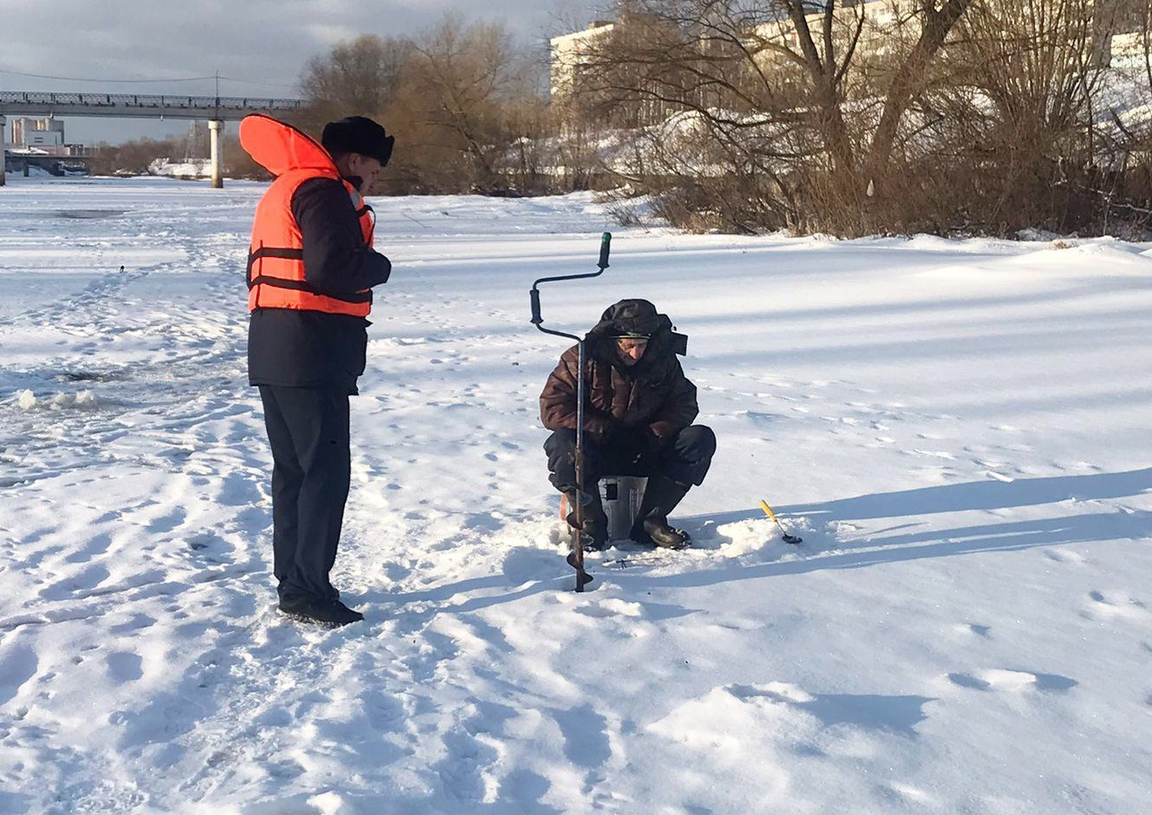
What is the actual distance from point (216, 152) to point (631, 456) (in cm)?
7968

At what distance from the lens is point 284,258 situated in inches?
Answer: 147

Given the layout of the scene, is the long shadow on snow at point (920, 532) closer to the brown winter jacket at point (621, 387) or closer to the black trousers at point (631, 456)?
the black trousers at point (631, 456)

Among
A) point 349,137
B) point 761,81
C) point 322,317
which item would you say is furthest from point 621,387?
point 761,81

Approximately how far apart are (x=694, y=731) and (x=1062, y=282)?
452 inches

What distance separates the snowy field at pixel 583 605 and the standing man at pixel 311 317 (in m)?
0.34

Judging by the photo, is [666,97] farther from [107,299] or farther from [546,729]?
[546,729]

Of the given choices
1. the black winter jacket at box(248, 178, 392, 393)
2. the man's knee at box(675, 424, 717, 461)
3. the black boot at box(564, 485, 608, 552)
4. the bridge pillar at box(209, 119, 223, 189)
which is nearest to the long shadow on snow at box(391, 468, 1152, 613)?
the black boot at box(564, 485, 608, 552)

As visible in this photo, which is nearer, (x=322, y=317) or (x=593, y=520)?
(x=322, y=317)

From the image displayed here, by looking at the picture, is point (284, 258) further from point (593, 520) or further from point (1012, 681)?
point (1012, 681)

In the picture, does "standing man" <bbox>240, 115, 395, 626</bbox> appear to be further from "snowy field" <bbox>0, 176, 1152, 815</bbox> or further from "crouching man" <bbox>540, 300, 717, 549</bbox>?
"crouching man" <bbox>540, 300, 717, 549</bbox>

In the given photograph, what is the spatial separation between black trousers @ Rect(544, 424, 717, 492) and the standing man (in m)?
1.06

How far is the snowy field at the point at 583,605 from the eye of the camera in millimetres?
2967

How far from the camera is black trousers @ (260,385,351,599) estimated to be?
3855 mm

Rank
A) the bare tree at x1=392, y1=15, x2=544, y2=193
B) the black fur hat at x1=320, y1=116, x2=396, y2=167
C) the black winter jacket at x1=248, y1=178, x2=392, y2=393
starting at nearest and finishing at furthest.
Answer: the black winter jacket at x1=248, y1=178, x2=392, y2=393 → the black fur hat at x1=320, y1=116, x2=396, y2=167 → the bare tree at x1=392, y1=15, x2=544, y2=193
